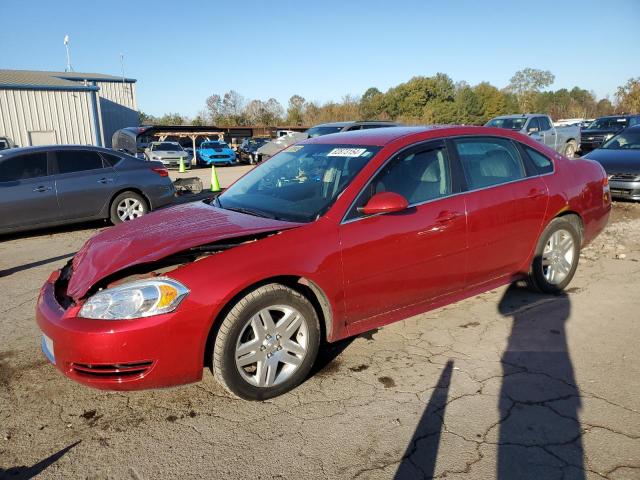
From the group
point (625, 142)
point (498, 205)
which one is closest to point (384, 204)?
point (498, 205)

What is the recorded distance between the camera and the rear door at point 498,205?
3793 millimetres

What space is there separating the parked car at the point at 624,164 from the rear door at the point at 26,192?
9.86 meters

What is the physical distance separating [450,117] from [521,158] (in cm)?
6898

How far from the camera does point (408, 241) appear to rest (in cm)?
337

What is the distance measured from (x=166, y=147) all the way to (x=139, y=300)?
23.9 metres

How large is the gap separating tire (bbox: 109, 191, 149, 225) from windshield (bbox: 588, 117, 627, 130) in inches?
784

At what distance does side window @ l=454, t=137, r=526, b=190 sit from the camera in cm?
388

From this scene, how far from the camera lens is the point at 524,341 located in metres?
3.69

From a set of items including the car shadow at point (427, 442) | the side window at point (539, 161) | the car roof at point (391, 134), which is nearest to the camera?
the car shadow at point (427, 442)

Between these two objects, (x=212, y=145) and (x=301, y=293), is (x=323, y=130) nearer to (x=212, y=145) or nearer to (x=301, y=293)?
(x=301, y=293)

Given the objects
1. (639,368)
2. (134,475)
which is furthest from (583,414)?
(134,475)

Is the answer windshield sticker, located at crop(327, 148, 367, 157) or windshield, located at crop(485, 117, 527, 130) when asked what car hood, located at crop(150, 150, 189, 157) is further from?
windshield sticker, located at crop(327, 148, 367, 157)

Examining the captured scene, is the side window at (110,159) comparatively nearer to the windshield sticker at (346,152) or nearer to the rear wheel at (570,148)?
the windshield sticker at (346,152)

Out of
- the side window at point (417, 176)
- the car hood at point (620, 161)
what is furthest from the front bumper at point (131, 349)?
the car hood at point (620, 161)
